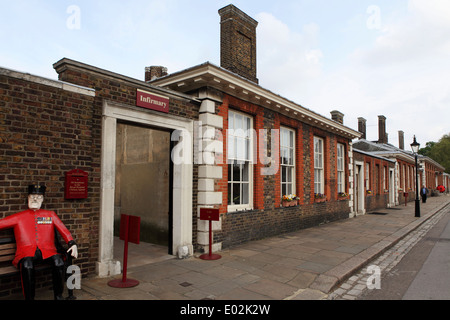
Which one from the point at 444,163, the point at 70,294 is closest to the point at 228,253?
the point at 70,294

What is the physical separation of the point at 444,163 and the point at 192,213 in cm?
6761

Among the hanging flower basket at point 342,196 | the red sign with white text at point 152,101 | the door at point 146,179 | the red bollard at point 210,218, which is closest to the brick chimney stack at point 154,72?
the door at point 146,179

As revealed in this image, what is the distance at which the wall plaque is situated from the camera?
458 centimetres

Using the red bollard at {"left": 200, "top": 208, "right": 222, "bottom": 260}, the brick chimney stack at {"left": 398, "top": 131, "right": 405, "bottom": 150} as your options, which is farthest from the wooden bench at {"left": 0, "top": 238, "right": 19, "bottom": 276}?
the brick chimney stack at {"left": 398, "top": 131, "right": 405, "bottom": 150}

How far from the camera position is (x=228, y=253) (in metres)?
6.80

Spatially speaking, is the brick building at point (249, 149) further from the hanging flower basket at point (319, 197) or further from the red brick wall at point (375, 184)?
the red brick wall at point (375, 184)

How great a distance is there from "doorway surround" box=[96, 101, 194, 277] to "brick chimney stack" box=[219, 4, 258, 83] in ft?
11.9

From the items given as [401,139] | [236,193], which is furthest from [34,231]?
[401,139]

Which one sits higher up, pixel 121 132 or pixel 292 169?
pixel 121 132

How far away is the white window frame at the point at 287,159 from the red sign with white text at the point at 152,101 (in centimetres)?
484

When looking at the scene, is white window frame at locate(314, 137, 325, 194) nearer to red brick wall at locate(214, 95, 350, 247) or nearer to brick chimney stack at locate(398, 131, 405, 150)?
red brick wall at locate(214, 95, 350, 247)

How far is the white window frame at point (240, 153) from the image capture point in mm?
7793
